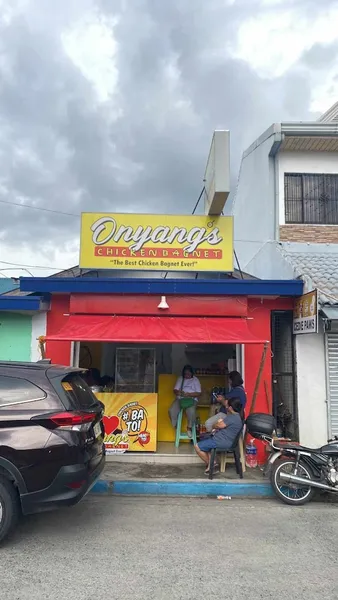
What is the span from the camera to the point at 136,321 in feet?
26.0

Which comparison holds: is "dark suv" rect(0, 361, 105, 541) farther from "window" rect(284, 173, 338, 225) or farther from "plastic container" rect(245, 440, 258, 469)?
"window" rect(284, 173, 338, 225)

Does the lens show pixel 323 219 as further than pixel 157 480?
Yes

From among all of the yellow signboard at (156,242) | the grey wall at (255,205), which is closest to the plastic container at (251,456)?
the yellow signboard at (156,242)

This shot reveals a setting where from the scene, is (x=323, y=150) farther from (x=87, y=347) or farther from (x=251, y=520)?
(x=251, y=520)

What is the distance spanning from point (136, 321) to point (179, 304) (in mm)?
879

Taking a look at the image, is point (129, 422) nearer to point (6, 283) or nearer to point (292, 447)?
point (292, 447)

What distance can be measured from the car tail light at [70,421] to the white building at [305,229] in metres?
4.69

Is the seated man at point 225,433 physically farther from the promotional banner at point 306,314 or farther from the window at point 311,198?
the window at point 311,198

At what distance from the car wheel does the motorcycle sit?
3508 mm

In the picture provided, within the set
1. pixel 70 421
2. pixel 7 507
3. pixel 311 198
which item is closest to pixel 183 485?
pixel 70 421

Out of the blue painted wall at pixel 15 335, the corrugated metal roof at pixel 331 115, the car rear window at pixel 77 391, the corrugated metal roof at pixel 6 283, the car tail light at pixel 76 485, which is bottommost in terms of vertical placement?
the car tail light at pixel 76 485

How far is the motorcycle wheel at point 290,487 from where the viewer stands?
6.18m

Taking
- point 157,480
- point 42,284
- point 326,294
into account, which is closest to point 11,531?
point 157,480

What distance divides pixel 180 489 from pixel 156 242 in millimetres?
4476
